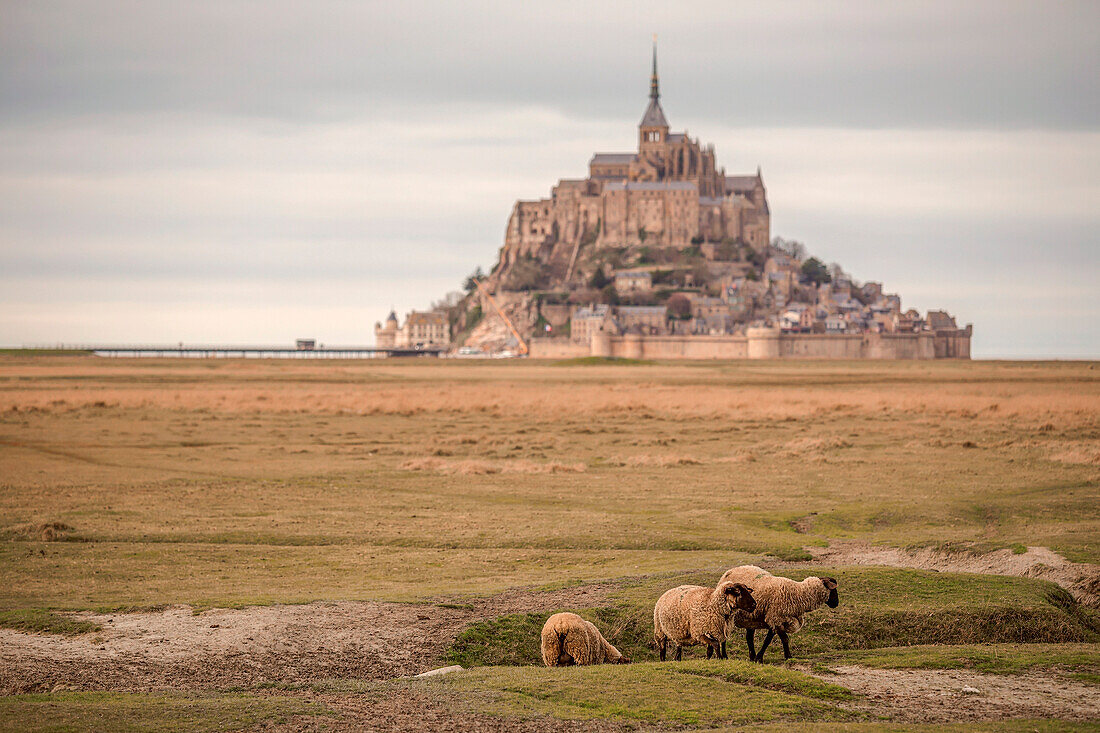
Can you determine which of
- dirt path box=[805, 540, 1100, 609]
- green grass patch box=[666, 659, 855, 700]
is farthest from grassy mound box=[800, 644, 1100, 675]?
dirt path box=[805, 540, 1100, 609]

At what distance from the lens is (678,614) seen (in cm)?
1045

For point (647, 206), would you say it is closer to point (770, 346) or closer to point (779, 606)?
point (770, 346)

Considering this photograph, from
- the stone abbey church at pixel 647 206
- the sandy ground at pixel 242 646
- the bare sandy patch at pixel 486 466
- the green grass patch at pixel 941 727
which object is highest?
the stone abbey church at pixel 647 206

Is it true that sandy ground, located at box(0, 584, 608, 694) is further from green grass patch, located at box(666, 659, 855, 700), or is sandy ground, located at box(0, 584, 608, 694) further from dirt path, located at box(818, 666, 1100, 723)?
dirt path, located at box(818, 666, 1100, 723)

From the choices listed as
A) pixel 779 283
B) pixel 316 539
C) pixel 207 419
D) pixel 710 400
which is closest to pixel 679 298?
pixel 779 283

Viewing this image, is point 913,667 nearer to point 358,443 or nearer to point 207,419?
point 358,443

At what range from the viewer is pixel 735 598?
10195 millimetres

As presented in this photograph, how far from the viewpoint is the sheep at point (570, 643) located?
400 inches

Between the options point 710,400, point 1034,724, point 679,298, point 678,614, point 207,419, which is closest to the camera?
point 1034,724

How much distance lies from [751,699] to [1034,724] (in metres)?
2.09

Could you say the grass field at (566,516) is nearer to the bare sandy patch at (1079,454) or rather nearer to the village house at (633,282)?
the bare sandy patch at (1079,454)

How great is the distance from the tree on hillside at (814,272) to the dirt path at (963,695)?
160316 mm

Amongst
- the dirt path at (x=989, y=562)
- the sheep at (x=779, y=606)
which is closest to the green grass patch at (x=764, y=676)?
the sheep at (x=779, y=606)

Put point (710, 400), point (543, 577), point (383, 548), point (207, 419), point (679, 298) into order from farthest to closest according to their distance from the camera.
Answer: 1. point (679, 298)
2. point (710, 400)
3. point (207, 419)
4. point (383, 548)
5. point (543, 577)
